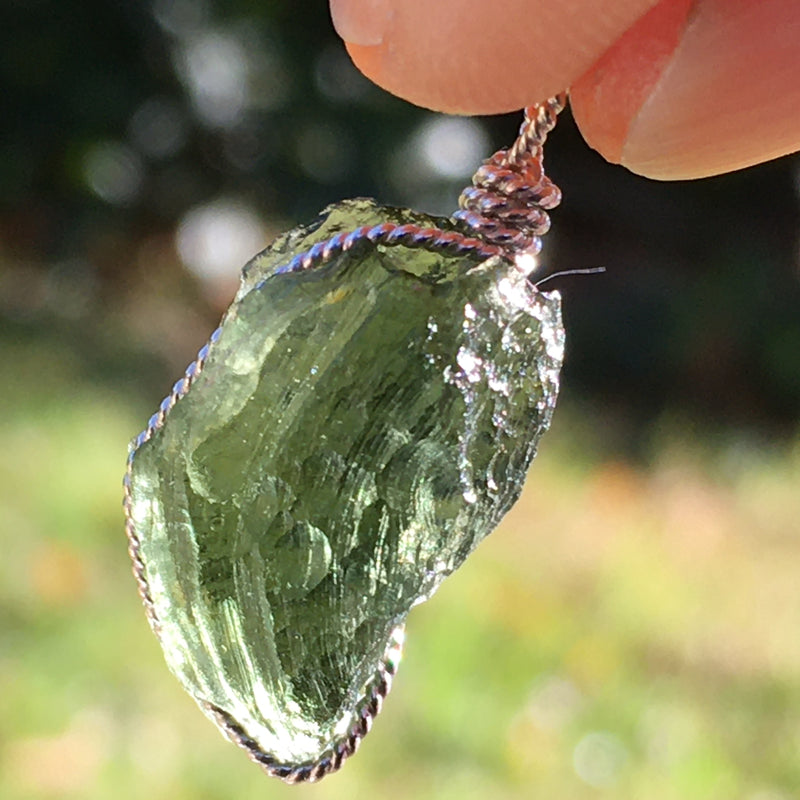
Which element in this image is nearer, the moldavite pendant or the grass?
the moldavite pendant

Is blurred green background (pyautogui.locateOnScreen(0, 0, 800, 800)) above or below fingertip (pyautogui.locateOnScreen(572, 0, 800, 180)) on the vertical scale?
below

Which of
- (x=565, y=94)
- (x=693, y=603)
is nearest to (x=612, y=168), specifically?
(x=693, y=603)

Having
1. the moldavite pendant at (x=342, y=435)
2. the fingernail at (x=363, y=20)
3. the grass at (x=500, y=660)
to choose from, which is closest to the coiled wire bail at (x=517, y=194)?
the moldavite pendant at (x=342, y=435)

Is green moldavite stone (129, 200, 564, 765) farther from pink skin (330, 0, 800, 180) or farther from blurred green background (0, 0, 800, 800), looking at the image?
blurred green background (0, 0, 800, 800)

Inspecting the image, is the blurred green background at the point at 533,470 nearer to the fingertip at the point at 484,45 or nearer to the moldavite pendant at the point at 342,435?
the moldavite pendant at the point at 342,435

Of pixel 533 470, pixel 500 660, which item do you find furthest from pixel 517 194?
pixel 533 470

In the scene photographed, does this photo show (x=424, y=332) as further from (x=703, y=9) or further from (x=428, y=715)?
(x=428, y=715)

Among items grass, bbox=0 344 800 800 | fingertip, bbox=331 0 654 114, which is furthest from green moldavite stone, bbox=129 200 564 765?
grass, bbox=0 344 800 800
